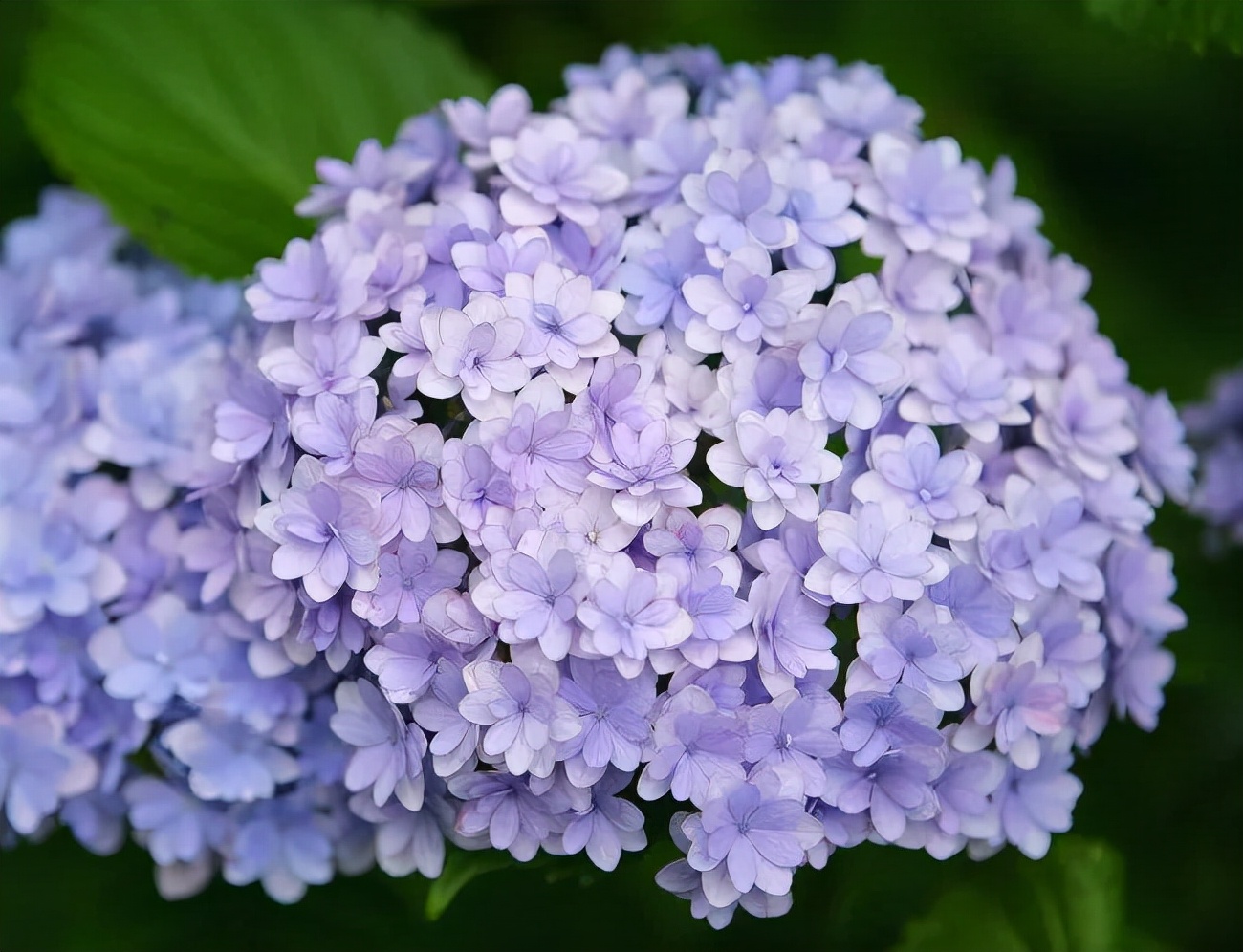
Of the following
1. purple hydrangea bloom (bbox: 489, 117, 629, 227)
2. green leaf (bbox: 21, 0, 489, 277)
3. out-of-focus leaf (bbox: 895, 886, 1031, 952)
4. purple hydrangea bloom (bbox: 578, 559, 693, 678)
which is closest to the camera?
purple hydrangea bloom (bbox: 578, 559, 693, 678)

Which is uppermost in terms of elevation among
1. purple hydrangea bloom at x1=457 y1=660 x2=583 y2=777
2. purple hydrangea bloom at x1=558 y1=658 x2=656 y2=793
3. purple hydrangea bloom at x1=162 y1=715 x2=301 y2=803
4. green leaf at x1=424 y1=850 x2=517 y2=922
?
purple hydrangea bloom at x1=558 y1=658 x2=656 y2=793

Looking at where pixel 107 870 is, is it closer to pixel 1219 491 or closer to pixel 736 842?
pixel 736 842

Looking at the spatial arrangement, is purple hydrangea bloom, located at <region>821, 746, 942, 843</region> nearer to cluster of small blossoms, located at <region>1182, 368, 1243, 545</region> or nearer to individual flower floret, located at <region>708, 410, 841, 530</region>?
individual flower floret, located at <region>708, 410, 841, 530</region>

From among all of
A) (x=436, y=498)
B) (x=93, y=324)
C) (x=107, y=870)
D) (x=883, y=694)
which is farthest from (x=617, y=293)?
(x=107, y=870)

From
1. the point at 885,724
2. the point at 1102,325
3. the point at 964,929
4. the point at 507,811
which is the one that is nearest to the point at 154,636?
the point at 507,811

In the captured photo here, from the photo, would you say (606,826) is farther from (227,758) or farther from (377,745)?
(227,758)

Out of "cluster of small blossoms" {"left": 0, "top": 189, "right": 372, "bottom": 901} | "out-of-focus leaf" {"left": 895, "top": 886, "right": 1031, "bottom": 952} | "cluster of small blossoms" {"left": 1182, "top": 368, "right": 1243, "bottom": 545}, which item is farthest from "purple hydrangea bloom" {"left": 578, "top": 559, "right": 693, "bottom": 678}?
"cluster of small blossoms" {"left": 1182, "top": 368, "right": 1243, "bottom": 545}

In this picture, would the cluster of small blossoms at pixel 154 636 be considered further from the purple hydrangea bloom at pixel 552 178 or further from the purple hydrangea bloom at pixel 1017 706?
the purple hydrangea bloom at pixel 1017 706
